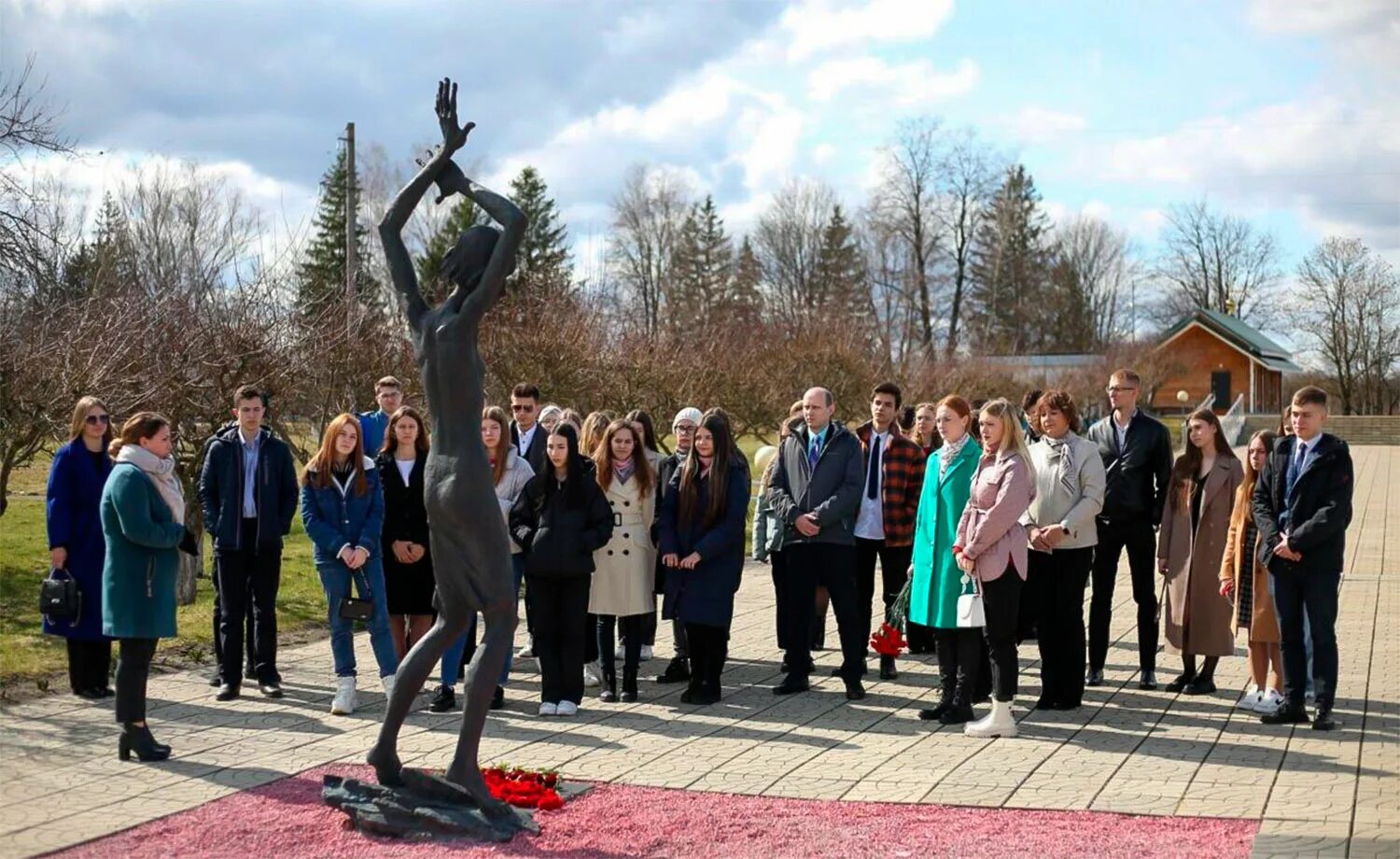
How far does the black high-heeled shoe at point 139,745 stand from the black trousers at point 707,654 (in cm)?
350

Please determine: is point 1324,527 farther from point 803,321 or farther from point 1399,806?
point 803,321

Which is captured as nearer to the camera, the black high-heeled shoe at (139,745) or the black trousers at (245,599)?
the black high-heeled shoe at (139,745)

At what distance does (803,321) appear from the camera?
129ft

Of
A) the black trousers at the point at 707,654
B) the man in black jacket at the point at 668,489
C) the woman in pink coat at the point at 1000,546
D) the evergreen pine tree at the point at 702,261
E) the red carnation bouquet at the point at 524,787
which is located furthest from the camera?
the evergreen pine tree at the point at 702,261

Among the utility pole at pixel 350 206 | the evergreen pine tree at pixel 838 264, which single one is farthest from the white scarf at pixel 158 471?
the evergreen pine tree at pixel 838 264

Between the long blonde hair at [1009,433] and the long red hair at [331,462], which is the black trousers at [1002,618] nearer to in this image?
the long blonde hair at [1009,433]

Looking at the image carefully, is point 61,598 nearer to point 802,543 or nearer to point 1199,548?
point 802,543

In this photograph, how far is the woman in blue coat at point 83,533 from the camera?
1009cm

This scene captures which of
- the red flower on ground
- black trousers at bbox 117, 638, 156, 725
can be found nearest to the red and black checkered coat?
the red flower on ground

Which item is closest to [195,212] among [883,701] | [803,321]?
[803,321]

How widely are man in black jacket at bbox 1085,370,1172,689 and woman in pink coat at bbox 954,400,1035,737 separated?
1.77m

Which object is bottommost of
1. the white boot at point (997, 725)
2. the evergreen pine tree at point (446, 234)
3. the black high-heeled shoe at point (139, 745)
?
the black high-heeled shoe at point (139, 745)

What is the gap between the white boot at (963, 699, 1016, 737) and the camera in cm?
895

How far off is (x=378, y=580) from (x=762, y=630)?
4.63 metres
